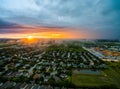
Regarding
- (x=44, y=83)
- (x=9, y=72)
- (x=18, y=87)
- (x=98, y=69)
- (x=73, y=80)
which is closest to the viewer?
(x=18, y=87)

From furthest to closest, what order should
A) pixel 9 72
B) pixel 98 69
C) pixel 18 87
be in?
pixel 98 69
pixel 9 72
pixel 18 87

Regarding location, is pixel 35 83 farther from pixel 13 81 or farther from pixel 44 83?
pixel 13 81

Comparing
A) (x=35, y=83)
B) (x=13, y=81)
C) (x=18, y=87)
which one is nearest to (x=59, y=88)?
(x=35, y=83)

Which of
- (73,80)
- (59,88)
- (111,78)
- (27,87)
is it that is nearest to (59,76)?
(73,80)

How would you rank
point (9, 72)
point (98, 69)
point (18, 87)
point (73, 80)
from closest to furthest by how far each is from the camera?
1. point (18, 87)
2. point (73, 80)
3. point (9, 72)
4. point (98, 69)

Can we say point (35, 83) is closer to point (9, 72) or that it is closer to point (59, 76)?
point (59, 76)

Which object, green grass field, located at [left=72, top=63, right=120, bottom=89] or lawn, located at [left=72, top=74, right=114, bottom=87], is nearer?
green grass field, located at [left=72, top=63, right=120, bottom=89]

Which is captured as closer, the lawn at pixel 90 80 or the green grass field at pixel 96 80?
the green grass field at pixel 96 80

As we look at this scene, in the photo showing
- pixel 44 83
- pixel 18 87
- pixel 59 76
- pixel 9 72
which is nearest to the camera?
pixel 18 87

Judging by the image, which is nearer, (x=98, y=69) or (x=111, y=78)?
(x=111, y=78)
